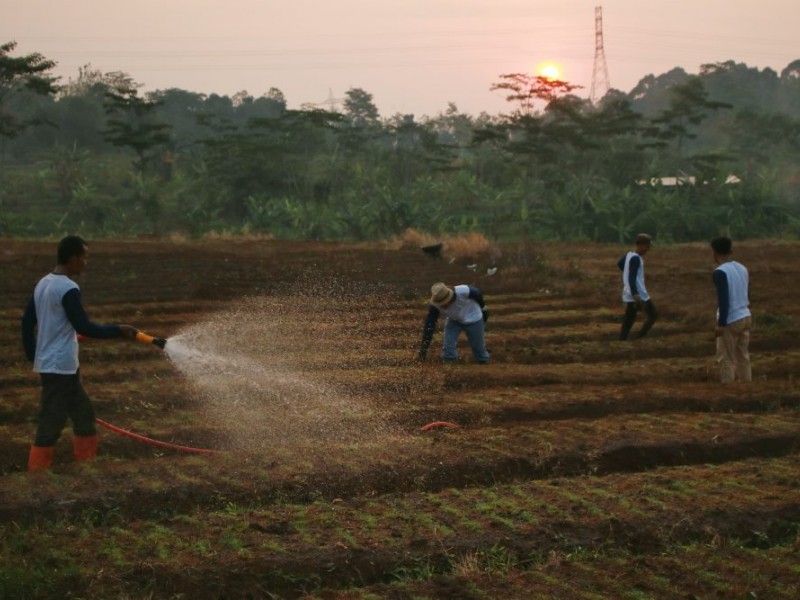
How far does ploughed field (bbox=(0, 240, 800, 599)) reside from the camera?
17.2 feet

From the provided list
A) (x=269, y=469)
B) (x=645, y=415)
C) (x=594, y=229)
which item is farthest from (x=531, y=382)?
(x=594, y=229)

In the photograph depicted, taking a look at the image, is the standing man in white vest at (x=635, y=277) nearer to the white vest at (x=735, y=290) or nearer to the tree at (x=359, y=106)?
the white vest at (x=735, y=290)

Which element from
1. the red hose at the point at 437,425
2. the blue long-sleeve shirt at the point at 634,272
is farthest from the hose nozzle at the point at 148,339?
the blue long-sleeve shirt at the point at 634,272

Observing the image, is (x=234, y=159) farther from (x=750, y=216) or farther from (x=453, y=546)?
(x=453, y=546)

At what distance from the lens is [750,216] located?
3303 centimetres

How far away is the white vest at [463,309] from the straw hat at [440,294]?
15 centimetres

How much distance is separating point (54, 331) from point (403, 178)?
126 feet

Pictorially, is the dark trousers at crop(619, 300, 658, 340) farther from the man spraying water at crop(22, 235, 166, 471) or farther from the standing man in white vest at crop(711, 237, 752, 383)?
the man spraying water at crop(22, 235, 166, 471)

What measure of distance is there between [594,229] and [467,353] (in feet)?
70.6

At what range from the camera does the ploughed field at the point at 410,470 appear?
523 centimetres

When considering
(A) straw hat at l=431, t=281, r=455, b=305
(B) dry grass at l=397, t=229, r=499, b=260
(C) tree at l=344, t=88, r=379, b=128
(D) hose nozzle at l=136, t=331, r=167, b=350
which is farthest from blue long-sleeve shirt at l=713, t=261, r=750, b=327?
(C) tree at l=344, t=88, r=379, b=128

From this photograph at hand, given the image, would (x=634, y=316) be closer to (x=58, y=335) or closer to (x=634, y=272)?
(x=634, y=272)

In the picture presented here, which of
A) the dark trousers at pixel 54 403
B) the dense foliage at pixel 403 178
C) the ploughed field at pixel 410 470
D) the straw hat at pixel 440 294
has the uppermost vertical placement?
the dense foliage at pixel 403 178

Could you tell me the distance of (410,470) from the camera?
6953 mm
